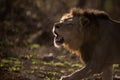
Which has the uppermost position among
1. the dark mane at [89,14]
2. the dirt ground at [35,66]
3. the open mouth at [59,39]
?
the dark mane at [89,14]

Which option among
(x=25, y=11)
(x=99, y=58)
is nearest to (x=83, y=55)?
(x=99, y=58)

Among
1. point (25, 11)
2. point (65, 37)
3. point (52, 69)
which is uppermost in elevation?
point (25, 11)

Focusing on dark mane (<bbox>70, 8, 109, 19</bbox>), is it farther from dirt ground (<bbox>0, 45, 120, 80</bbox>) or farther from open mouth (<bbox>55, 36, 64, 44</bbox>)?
dirt ground (<bbox>0, 45, 120, 80</bbox>)

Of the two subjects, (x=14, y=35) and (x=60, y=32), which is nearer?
(x=60, y=32)

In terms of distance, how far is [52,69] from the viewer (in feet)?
34.5

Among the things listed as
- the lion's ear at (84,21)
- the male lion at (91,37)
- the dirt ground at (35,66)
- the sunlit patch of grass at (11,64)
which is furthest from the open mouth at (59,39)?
the sunlit patch of grass at (11,64)

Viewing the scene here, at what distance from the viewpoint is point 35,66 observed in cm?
1086

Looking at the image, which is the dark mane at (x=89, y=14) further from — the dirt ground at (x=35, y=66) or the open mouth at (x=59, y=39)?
the dirt ground at (x=35, y=66)

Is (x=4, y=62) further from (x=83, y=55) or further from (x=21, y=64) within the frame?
(x=83, y=55)

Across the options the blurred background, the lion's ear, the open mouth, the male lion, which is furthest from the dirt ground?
the lion's ear

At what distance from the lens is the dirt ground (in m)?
9.28

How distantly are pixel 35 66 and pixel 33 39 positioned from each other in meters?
6.20

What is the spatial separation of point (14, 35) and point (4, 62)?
6.58 m

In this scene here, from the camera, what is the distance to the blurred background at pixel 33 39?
33.1ft
